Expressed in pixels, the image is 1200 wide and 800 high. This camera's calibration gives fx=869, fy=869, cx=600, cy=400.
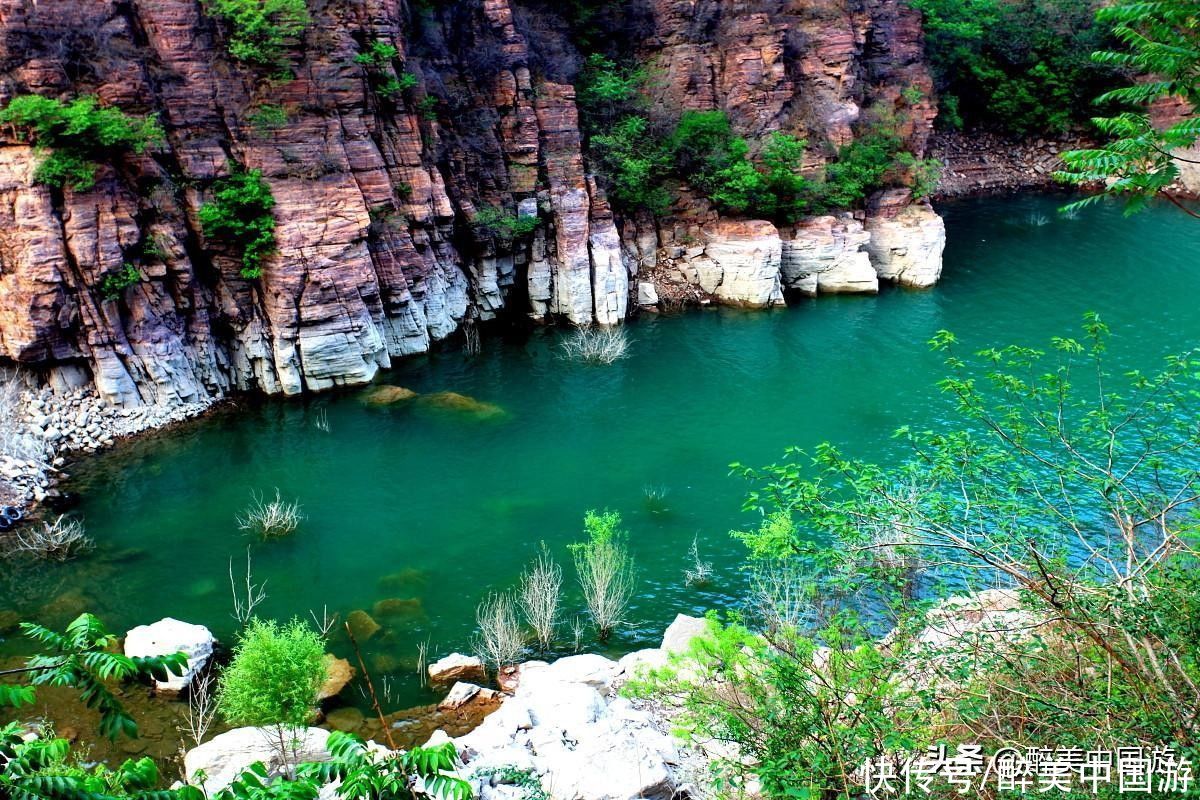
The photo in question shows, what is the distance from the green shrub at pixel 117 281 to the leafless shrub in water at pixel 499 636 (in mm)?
13492

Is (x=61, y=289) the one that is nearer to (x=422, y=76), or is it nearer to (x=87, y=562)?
(x=87, y=562)

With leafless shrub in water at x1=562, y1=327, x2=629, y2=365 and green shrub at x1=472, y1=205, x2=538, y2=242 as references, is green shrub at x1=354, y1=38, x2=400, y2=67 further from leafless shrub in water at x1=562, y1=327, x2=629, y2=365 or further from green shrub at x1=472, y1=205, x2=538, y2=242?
leafless shrub in water at x1=562, y1=327, x2=629, y2=365

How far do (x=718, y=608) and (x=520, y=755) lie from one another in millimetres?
5926

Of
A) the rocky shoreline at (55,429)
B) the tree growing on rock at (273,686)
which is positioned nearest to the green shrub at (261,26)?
the rocky shoreline at (55,429)

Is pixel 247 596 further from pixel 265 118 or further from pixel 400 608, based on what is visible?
pixel 265 118

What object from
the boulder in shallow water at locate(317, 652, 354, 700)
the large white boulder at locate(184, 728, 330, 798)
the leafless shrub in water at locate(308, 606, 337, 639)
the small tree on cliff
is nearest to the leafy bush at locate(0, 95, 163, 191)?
the leafless shrub in water at locate(308, 606, 337, 639)

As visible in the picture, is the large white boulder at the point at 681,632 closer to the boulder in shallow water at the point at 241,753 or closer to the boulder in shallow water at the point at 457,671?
the boulder in shallow water at the point at 457,671

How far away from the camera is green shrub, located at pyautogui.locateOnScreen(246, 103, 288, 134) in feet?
80.2

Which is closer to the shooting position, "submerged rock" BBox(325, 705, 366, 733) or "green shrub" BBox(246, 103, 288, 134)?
"submerged rock" BBox(325, 705, 366, 733)

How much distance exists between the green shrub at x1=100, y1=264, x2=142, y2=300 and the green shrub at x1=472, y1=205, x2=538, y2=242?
11062mm

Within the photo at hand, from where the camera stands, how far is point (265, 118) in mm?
24469

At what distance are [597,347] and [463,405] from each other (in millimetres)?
5662

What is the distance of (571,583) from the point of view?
17312 millimetres

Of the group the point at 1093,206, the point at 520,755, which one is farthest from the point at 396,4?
the point at 1093,206
